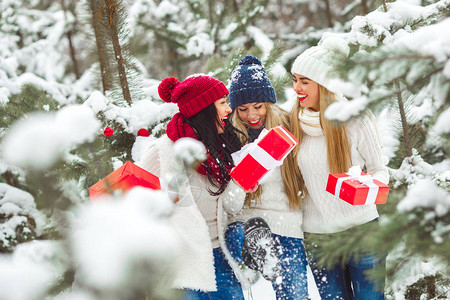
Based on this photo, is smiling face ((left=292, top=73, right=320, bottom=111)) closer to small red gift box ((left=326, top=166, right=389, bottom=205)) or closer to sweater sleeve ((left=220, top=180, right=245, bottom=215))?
small red gift box ((left=326, top=166, right=389, bottom=205))

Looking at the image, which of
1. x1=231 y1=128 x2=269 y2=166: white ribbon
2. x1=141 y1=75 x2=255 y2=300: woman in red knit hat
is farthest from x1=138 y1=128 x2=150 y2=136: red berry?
x1=231 y1=128 x2=269 y2=166: white ribbon

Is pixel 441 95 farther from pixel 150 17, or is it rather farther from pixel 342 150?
pixel 150 17

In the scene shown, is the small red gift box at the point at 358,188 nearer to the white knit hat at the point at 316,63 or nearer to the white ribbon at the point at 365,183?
the white ribbon at the point at 365,183

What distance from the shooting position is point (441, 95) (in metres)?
0.98

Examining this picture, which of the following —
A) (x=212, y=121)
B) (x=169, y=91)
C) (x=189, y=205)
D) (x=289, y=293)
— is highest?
(x=169, y=91)

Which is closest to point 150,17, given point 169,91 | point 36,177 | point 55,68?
point 55,68

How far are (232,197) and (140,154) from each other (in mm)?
680

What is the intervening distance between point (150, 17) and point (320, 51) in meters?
5.32

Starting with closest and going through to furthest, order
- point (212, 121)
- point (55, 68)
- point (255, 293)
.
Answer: point (212, 121) → point (255, 293) → point (55, 68)

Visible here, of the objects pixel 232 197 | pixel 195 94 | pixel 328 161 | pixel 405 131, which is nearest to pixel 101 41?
pixel 195 94

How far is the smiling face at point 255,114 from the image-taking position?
2.74 m

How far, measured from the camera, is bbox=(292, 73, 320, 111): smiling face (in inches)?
100

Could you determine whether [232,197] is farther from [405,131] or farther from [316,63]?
[405,131]

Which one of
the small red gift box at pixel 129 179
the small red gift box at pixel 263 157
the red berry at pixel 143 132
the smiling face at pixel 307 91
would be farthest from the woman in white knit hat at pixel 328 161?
the small red gift box at pixel 129 179
